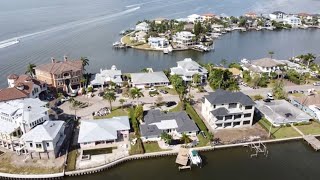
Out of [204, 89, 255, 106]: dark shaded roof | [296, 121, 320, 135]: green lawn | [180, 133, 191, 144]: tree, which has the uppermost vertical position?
[204, 89, 255, 106]: dark shaded roof

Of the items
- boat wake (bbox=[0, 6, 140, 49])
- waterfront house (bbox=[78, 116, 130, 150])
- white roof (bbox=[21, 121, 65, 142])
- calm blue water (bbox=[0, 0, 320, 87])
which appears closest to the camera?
white roof (bbox=[21, 121, 65, 142])

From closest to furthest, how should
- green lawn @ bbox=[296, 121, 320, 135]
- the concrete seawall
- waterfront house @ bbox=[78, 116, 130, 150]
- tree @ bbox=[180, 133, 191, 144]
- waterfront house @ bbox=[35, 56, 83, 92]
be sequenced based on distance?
the concrete seawall → waterfront house @ bbox=[78, 116, 130, 150] → tree @ bbox=[180, 133, 191, 144] → green lawn @ bbox=[296, 121, 320, 135] → waterfront house @ bbox=[35, 56, 83, 92]

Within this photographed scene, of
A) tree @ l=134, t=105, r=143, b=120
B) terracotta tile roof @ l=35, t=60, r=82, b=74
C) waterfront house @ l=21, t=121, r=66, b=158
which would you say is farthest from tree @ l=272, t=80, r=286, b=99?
waterfront house @ l=21, t=121, r=66, b=158

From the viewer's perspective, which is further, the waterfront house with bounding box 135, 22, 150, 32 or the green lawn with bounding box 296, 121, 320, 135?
the waterfront house with bounding box 135, 22, 150, 32

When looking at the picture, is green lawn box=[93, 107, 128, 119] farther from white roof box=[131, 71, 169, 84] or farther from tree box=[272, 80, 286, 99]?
tree box=[272, 80, 286, 99]

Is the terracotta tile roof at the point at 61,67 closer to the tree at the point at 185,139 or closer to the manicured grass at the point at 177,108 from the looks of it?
the manicured grass at the point at 177,108

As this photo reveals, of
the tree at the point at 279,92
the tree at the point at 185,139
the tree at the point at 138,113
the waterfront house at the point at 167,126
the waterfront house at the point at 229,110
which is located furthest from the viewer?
the tree at the point at 279,92

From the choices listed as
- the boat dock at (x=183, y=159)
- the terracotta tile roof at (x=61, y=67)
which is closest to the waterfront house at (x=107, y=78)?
the terracotta tile roof at (x=61, y=67)
